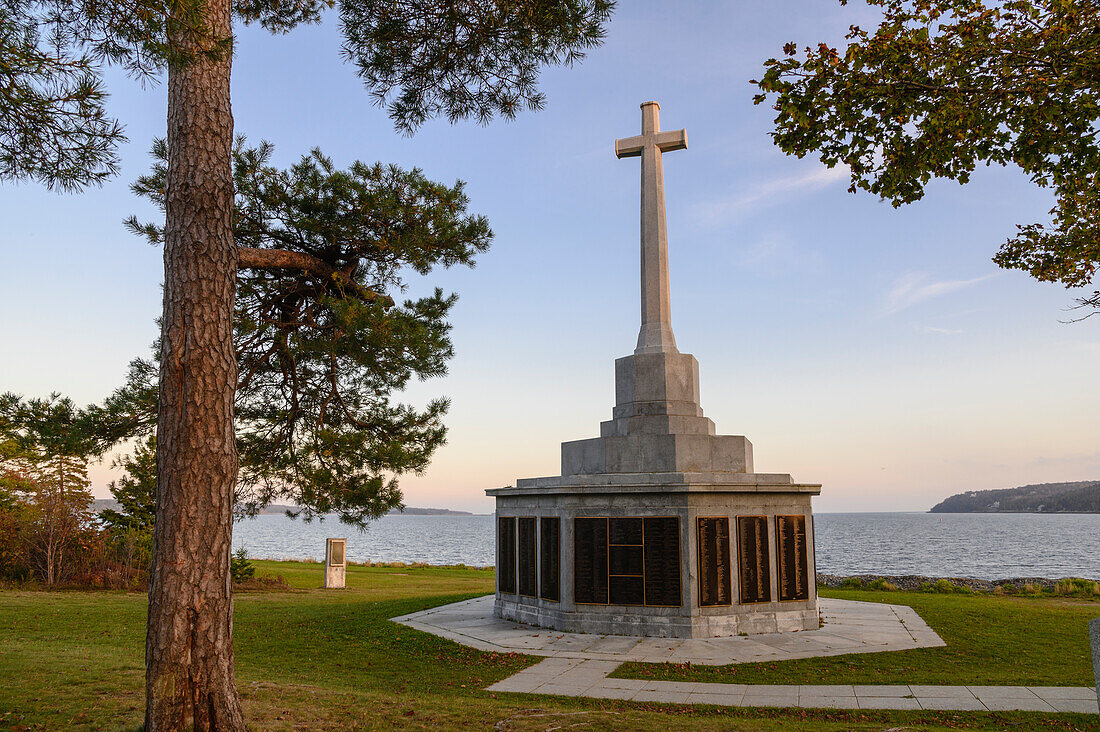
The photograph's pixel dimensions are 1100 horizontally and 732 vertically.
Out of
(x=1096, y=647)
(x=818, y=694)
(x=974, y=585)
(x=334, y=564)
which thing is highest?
(x=1096, y=647)

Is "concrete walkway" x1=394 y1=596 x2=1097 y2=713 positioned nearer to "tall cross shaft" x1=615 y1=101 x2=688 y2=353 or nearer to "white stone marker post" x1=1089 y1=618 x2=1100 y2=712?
"white stone marker post" x1=1089 y1=618 x2=1100 y2=712

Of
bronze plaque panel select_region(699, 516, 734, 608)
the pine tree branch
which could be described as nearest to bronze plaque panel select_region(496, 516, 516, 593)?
bronze plaque panel select_region(699, 516, 734, 608)

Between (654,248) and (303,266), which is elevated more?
(654,248)

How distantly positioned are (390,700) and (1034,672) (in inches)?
346

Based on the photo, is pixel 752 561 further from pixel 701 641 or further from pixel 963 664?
pixel 963 664

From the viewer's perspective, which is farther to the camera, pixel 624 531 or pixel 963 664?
pixel 624 531

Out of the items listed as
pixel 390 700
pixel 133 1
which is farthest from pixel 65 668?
pixel 133 1

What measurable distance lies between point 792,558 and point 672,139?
28.5ft

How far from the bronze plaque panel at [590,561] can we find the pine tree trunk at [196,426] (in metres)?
7.85

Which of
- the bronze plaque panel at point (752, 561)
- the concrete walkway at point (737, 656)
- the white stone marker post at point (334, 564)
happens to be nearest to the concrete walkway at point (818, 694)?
the concrete walkway at point (737, 656)

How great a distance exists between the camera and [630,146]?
1559cm

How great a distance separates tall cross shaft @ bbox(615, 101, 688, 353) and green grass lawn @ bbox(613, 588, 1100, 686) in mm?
6356

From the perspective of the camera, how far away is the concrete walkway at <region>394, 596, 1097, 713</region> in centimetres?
879

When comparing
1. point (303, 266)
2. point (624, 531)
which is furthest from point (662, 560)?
point (303, 266)
